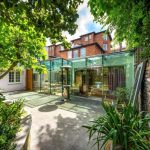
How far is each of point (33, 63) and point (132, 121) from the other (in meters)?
3.61

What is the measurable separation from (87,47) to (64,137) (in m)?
18.7

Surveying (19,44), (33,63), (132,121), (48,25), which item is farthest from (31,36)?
(132,121)

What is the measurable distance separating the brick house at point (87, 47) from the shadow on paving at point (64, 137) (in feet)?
54.9

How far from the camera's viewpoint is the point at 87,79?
40.6 feet

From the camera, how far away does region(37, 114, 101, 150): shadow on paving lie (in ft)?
12.4

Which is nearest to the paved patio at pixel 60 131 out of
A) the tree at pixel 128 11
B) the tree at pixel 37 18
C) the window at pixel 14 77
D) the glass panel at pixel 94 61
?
the tree at pixel 37 18

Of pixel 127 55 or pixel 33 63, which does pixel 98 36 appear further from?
pixel 33 63

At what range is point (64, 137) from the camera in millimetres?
4332

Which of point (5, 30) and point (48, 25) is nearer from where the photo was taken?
point (48, 25)

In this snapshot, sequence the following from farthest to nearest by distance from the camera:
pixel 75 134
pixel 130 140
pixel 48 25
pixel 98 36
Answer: pixel 98 36 → pixel 75 134 → pixel 48 25 → pixel 130 140

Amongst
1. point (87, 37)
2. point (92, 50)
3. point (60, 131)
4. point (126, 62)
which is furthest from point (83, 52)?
point (60, 131)

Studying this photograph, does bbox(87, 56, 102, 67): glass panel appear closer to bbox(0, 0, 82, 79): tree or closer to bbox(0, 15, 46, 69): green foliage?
bbox(0, 15, 46, 69): green foliage

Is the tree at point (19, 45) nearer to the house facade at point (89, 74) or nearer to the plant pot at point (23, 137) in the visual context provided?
the plant pot at point (23, 137)

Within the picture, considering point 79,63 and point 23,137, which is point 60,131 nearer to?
point 23,137
